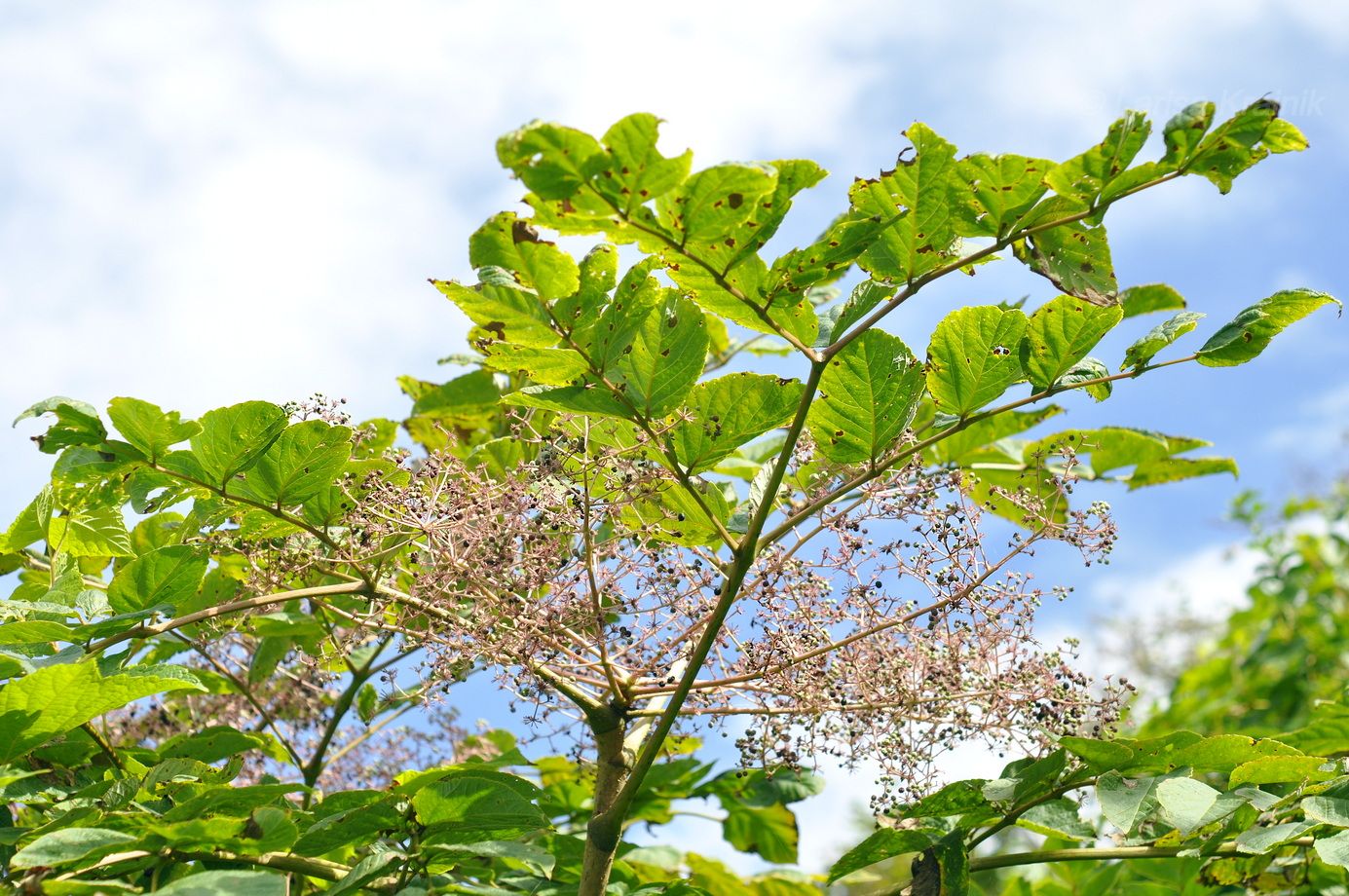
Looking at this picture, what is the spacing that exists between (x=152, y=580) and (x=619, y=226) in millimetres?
1106

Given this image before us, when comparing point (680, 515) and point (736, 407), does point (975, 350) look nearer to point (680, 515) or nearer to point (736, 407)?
point (736, 407)

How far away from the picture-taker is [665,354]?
1642mm

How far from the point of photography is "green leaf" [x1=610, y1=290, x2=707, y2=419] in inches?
64.2

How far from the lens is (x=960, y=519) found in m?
1.95

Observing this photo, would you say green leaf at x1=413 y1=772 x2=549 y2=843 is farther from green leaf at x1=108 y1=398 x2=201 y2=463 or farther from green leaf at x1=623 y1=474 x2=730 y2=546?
green leaf at x1=108 y1=398 x2=201 y2=463

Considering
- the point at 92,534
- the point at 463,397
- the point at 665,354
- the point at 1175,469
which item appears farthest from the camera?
the point at 463,397

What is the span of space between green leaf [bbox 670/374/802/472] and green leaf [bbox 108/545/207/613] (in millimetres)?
946

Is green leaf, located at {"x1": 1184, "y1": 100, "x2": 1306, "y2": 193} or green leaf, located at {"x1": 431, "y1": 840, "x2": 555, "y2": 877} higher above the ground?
green leaf, located at {"x1": 1184, "y1": 100, "x2": 1306, "y2": 193}

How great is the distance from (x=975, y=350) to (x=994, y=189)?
0.85ft

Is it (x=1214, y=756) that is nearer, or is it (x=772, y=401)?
(x=772, y=401)

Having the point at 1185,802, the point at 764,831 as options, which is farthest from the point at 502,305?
the point at 764,831

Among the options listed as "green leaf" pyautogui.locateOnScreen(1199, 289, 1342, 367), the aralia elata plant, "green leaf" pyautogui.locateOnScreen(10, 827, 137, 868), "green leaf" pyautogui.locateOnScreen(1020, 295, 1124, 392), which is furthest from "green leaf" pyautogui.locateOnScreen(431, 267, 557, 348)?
"green leaf" pyautogui.locateOnScreen(1199, 289, 1342, 367)

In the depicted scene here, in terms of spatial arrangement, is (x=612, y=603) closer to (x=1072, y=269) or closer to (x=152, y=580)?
(x=152, y=580)

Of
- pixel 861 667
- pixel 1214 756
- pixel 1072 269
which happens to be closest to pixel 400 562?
pixel 861 667
